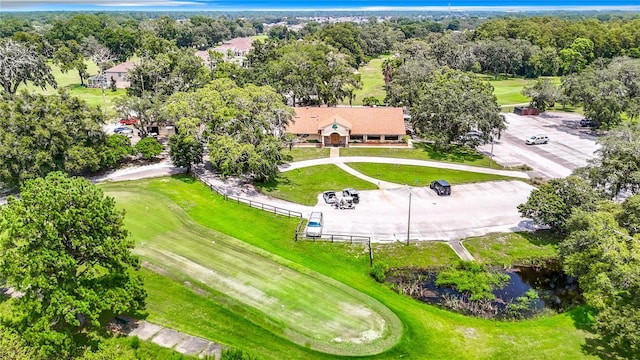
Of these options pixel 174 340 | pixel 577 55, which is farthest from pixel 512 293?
pixel 577 55

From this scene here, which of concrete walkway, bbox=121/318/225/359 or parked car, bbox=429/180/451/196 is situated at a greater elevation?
parked car, bbox=429/180/451/196

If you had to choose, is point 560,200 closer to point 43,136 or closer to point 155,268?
point 155,268

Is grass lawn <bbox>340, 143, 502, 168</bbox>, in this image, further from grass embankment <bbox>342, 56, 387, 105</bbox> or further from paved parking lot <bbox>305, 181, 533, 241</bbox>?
grass embankment <bbox>342, 56, 387, 105</bbox>

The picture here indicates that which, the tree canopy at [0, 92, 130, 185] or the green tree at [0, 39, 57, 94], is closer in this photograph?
the tree canopy at [0, 92, 130, 185]

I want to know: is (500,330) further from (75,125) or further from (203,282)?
(75,125)

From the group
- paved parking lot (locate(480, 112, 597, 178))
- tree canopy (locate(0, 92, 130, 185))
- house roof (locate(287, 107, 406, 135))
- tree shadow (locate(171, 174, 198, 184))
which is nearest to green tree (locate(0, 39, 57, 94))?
tree canopy (locate(0, 92, 130, 185))

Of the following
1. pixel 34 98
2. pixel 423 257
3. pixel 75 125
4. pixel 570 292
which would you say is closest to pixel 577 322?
pixel 570 292

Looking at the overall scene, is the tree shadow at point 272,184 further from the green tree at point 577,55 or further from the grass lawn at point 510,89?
the green tree at point 577,55
